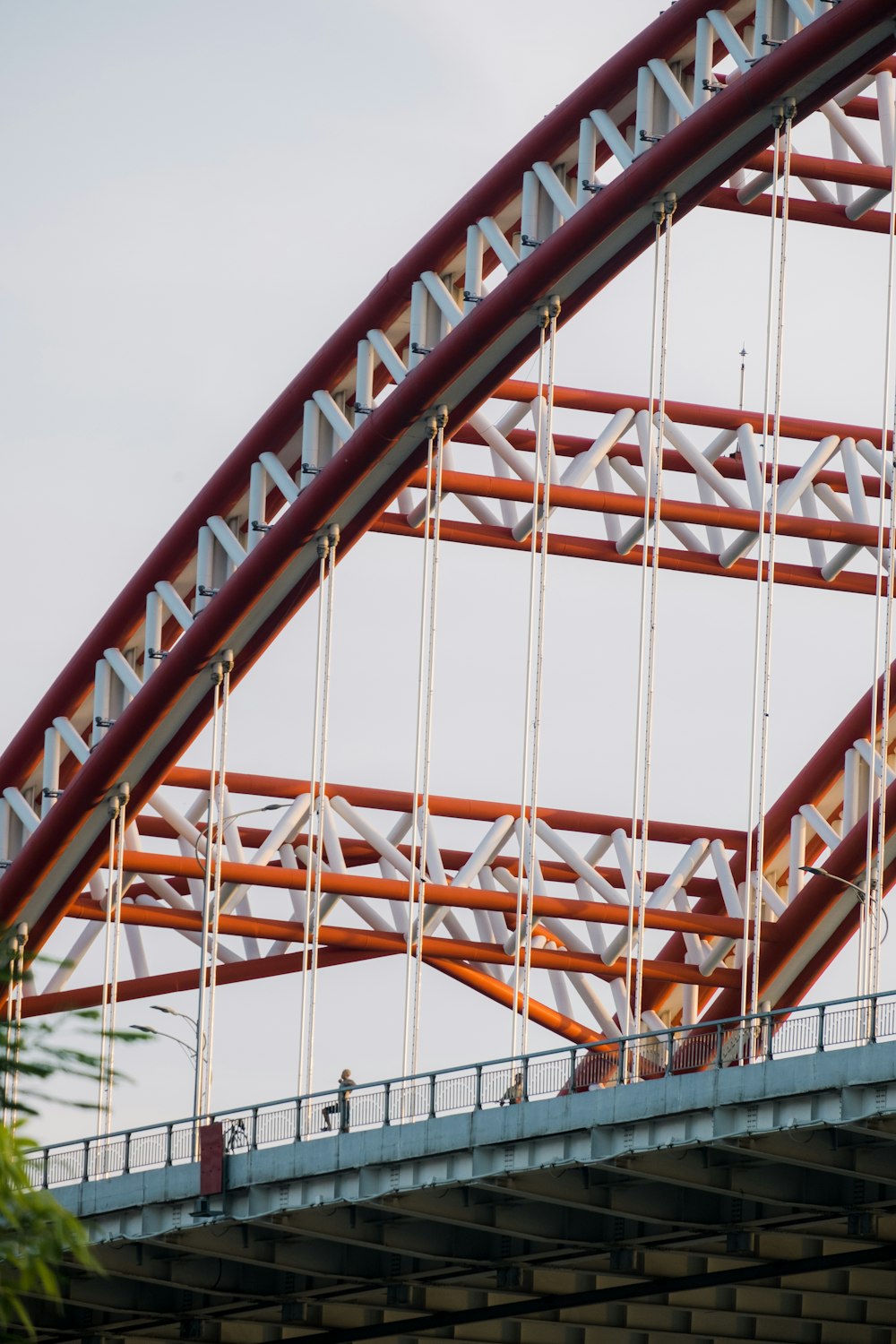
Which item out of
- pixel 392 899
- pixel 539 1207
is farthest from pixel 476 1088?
pixel 392 899

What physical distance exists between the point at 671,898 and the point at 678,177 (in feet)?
57.1

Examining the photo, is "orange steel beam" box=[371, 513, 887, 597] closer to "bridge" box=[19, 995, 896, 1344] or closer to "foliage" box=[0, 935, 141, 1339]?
"bridge" box=[19, 995, 896, 1344]

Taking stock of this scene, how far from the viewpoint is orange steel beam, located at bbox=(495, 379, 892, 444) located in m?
55.8

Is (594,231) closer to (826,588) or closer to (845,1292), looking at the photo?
(826,588)

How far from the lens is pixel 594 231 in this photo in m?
49.4

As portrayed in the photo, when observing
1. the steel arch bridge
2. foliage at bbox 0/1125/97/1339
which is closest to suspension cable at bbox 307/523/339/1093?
the steel arch bridge

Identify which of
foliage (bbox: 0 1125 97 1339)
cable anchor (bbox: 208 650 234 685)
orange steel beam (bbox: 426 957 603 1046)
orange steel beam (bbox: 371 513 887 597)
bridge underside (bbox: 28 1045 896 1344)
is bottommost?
foliage (bbox: 0 1125 97 1339)

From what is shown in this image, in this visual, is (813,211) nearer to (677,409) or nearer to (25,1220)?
(677,409)

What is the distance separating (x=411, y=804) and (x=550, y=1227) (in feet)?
61.3

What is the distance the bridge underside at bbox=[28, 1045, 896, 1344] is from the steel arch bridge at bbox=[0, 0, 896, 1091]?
19.2ft

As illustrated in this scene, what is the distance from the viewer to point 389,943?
195 feet

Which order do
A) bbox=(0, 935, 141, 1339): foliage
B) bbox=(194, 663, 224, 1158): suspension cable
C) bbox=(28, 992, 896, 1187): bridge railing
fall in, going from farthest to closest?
1. bbox=(194, 663, 224, 1158): suspension cable
2. bbox=(28, 992, 896, 1187): bridge railing
3. bbox=(0, 935, 141, 1339): foliage

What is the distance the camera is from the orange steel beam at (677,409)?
55750mm

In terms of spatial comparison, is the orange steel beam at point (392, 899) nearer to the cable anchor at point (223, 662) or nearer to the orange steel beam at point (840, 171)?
the cable anchor at point (223, 662)
